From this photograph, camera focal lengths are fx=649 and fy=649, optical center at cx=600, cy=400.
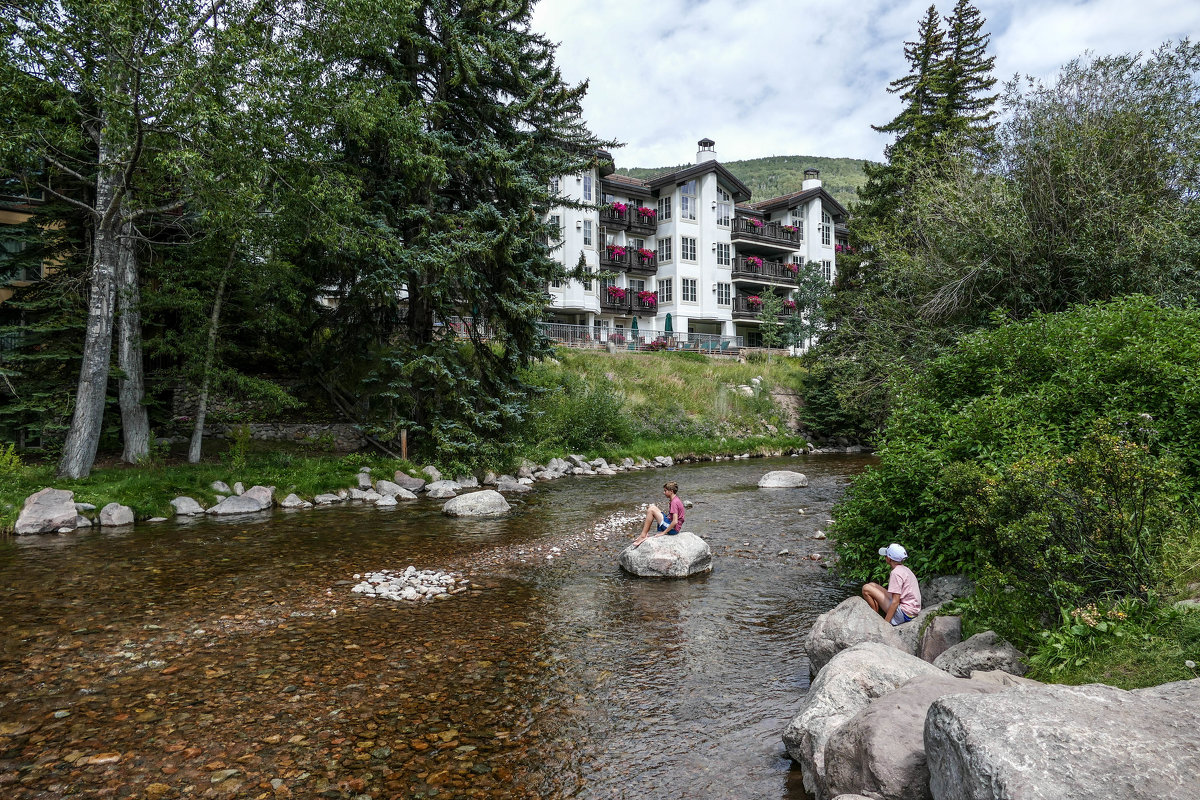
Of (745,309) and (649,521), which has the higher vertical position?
(745,309)

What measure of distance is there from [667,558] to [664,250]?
46.3 meters

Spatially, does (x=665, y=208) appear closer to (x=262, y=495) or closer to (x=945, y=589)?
(x=262, y=495)

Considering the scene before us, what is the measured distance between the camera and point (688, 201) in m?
55.3

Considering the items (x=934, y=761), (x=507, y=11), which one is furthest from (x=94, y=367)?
(x=934, y=761)

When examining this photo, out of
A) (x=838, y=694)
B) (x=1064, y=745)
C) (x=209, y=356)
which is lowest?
(x=838, y=694)

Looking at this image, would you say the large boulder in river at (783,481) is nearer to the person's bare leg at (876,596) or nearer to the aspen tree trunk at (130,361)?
the person's bare leg at (876,596)

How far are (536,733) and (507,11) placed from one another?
23.6m

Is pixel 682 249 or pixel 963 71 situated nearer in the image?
pixel 963 71

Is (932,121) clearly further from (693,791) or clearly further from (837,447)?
(693,791)

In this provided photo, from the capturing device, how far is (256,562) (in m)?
12.4

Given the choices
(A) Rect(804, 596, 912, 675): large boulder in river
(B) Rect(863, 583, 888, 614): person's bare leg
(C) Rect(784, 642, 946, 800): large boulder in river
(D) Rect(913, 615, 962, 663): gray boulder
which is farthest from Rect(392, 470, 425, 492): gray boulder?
(C) Rect(784, 642, 946, 800): large boulder in river

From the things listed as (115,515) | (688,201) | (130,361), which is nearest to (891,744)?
(115,515)

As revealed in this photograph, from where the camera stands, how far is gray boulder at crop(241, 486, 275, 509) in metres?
18.2

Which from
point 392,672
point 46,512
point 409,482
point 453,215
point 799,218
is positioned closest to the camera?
point 392,672
